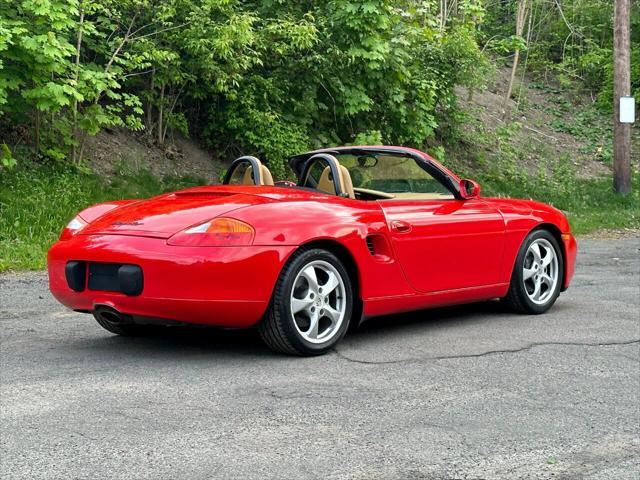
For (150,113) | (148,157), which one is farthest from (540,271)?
Result: (150,113)

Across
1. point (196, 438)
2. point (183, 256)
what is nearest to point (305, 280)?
point (183, 256)

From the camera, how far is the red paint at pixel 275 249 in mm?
5312

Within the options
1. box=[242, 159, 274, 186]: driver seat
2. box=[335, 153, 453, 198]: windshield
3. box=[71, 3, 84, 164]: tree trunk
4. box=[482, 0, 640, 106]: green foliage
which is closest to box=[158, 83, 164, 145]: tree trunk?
box=[71, 3, 84, 164]: tree trunk

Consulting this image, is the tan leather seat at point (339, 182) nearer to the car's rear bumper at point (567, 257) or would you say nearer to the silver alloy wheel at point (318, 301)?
the silver alloy wheel at point (318, 301)

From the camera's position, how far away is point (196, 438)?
401 centimetres

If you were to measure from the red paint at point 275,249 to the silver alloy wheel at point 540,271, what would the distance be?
0.24 meters

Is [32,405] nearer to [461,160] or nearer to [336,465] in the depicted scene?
[336,465]

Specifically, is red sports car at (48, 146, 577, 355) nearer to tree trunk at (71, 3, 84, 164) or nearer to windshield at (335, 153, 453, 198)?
windshield at (335, 153, 453, 198)

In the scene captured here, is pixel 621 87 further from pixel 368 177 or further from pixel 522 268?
pixel 368 177

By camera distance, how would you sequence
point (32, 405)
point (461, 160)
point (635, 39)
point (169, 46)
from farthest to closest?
point (635, 39) < point (461, 160) < point (169, 46) < point (32, 405)

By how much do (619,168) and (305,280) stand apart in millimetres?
15720

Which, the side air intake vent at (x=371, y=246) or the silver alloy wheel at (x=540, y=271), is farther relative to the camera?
the silver alloy wheel at (x=540, y=271)

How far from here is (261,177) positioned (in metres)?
6.55

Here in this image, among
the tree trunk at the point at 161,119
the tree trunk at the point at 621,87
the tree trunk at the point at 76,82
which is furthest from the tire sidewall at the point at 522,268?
the tree trunk at the point at 621,87
